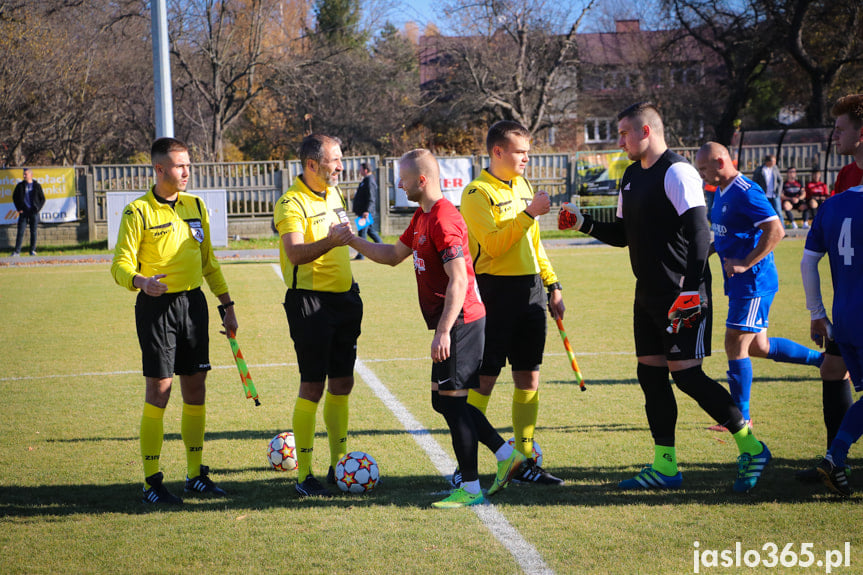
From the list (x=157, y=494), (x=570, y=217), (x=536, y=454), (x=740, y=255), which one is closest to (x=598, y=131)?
(x=740, y=255)

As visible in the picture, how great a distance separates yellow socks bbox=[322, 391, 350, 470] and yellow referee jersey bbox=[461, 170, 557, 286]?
1.30 metres

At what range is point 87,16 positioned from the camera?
3244cm

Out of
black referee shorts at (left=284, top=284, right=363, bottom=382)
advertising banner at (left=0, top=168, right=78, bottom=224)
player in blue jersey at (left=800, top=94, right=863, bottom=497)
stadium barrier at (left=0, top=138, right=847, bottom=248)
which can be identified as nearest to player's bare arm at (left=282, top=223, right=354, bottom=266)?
black referee shorts at (left=284, top=284, right=363, bottom=382)

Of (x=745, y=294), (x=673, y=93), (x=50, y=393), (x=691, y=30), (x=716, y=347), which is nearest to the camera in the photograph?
(x=745, y=294)

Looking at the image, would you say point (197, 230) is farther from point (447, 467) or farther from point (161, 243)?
point (447, 467)

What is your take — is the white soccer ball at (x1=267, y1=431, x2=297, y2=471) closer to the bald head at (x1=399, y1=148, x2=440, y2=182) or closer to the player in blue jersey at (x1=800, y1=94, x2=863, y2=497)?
the bald head at (x1=399, y1=148, x2=440, y2=182)

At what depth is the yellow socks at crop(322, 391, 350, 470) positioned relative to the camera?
5.11 m

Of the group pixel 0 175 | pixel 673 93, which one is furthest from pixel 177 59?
pixel 673 93

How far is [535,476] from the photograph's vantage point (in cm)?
492

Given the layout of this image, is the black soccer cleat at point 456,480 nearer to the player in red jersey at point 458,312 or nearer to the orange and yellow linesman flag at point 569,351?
the player in red jersey at point 458,312

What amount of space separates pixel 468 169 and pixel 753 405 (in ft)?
61.1

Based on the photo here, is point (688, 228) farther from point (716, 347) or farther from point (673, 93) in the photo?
point (673, 93)

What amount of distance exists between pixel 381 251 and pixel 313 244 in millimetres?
409

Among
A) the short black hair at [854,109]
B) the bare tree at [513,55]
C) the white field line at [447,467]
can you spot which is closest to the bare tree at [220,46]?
the bare tree at [513,55]
